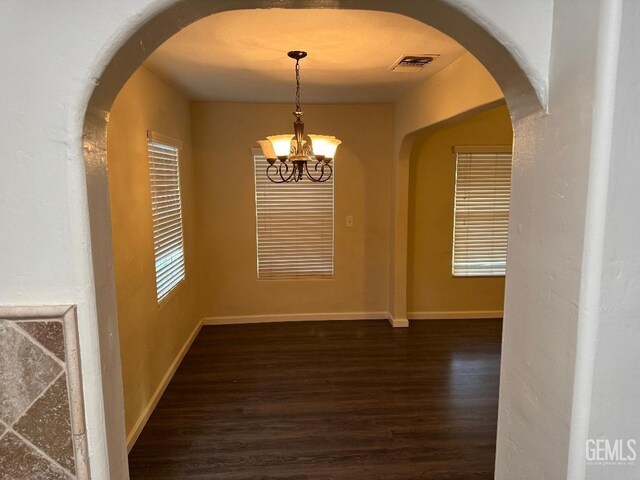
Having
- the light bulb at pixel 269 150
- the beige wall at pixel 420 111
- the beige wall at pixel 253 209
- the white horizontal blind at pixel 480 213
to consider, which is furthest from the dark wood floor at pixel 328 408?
the light bulb at pixel 269 150

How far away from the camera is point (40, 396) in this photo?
0.93m

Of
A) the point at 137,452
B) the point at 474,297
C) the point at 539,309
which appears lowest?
the point at 137,452

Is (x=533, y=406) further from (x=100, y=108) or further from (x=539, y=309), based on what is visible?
(x=100, y=108)

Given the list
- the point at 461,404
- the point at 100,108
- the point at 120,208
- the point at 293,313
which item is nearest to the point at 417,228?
the point at 293,313

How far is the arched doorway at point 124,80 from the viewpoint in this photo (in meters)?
0.93

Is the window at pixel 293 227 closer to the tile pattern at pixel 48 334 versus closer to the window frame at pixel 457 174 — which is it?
the window frame at pixel 457 174

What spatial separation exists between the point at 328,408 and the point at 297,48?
2.53 metres

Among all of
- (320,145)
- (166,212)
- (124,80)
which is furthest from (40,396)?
(166,212)

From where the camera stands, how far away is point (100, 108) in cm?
96

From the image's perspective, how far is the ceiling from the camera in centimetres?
215

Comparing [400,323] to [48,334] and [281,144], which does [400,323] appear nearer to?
[281,144]

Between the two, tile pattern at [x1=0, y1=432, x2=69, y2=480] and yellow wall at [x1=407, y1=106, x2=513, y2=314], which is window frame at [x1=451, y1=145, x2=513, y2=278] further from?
tile pattern at [x1=0, y1=432, x2=69, y2=480]

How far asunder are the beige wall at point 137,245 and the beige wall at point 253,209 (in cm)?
92

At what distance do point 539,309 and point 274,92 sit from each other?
3490 millimetres
